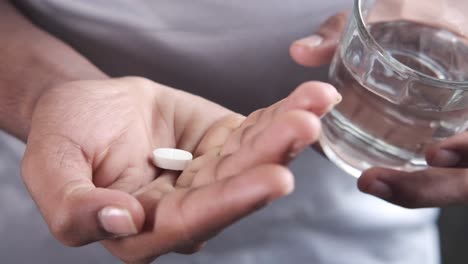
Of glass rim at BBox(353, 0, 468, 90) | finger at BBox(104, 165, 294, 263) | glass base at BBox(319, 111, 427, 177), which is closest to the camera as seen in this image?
finger at BBox(104, 165, 294, 263)

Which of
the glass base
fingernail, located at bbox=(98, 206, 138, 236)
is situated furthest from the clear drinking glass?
fingernail, located at bbox=(98, 206, 138, 236)

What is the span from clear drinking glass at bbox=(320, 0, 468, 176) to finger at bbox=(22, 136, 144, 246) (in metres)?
0.27

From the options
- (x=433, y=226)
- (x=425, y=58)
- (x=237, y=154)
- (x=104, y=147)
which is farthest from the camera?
(x=433, y=226)

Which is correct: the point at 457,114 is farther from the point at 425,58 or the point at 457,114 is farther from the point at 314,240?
the point at 314,240

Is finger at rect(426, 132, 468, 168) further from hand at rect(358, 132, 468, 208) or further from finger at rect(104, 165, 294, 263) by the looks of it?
finger at rect(104, 165, 294, 263)

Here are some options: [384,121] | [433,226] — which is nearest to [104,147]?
[384,121]

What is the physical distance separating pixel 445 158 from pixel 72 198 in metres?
0.33

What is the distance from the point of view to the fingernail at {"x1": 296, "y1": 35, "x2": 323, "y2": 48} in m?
0.61

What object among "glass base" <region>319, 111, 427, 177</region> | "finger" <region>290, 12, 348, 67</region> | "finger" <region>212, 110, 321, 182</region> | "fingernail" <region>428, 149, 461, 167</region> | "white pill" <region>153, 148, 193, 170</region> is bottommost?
"glass base" <region>319, 111, 427, 177</region>

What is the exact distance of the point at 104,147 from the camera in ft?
1.58

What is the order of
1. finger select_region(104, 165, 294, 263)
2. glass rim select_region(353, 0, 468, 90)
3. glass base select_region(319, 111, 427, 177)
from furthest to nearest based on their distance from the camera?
glass base select_region(319, 111, 427, 177) < glass rim select_region(353, 0, 468, 90) < finger select_region(104, 165, 294, 263)

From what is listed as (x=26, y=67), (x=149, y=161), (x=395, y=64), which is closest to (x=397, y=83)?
(x=395, y=64)

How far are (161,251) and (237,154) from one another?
4.0 inches

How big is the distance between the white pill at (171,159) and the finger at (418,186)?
0.17 meters
